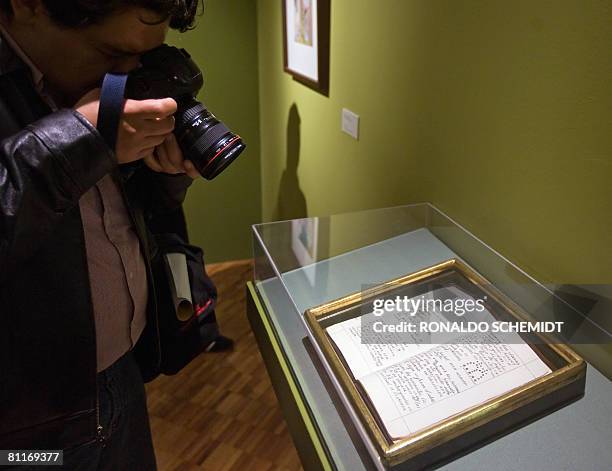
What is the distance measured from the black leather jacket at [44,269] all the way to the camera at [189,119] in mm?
139

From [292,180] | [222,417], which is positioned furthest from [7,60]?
[292,180]

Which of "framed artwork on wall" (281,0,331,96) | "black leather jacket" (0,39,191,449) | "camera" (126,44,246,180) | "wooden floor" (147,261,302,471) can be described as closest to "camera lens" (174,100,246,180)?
"camera" (126,44,246,180)

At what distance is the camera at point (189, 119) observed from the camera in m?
0.73

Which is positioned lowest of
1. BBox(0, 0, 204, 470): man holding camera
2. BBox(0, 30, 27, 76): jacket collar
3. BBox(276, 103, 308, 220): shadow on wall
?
BBox(276, 103, 308, 220): shadow on wall

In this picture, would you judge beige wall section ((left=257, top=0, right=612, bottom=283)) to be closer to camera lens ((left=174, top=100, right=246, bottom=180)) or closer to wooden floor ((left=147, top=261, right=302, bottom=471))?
camera lens ((left=174, top=100, right=246, bottom=180))

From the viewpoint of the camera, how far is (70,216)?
69cm

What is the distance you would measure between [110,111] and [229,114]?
1.91 metres

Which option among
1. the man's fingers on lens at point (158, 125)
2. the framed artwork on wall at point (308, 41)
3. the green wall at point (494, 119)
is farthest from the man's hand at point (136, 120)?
the framed artwork on wall at point (308, 41)

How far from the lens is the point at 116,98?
63 centimetres

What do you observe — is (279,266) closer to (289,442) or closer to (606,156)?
(606,156)

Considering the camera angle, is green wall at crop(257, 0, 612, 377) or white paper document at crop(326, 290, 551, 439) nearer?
white paper document at crop(326, 290, 551, 439)

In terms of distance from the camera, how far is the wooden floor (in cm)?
163

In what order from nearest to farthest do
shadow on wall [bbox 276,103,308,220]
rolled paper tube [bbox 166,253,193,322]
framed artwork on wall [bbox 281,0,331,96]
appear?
rolled paper tube [bbox 166,253,193,322] → framed artwork on wall [bbox 281,0,331,96] → shadow on wall [bbox 276,103,308,220]

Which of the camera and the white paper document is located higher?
the camera
